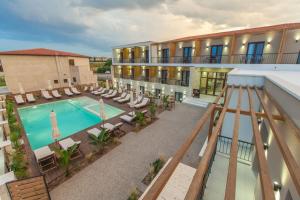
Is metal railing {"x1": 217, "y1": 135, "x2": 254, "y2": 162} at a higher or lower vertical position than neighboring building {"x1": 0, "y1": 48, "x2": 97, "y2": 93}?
lower

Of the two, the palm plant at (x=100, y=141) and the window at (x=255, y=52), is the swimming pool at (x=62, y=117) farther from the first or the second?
the window at (x=255, y=52)

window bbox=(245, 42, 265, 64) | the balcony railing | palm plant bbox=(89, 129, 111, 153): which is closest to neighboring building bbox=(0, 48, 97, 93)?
the balcony railing

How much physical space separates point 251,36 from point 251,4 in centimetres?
270

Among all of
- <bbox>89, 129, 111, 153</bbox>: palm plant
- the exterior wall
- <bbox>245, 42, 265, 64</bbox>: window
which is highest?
<bbox>245, 42, 265, 64</bbox>: window

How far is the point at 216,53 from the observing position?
15.3 m

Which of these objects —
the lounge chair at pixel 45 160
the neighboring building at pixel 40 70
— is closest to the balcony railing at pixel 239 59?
the neighboring building at pixel 40 70

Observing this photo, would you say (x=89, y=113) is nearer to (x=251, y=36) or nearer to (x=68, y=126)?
(x=68, y=126)

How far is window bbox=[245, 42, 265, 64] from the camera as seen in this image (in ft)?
41.6

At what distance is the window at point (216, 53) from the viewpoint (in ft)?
49.0

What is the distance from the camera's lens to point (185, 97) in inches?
645

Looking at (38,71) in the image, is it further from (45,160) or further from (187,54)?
(187,54)

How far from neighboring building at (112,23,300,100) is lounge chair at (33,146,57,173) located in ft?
32.7

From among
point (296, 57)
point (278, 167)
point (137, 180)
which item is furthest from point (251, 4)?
point (137, 180)

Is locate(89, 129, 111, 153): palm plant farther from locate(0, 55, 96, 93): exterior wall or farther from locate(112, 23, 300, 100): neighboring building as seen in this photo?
locate(0, 55, 96, 93): exterior wall
